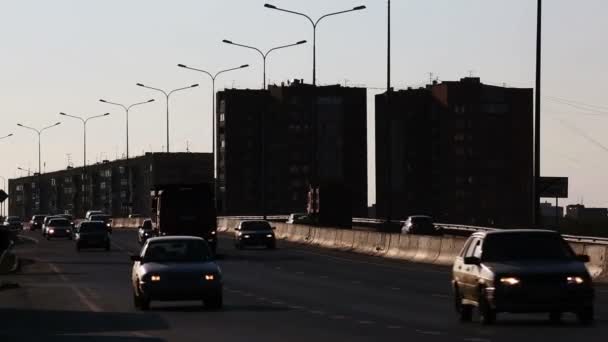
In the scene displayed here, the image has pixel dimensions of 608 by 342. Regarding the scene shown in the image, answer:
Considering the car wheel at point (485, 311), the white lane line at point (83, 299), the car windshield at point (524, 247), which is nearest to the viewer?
the car wheel at point (485, 311)

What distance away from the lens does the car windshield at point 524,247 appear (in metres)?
24.9

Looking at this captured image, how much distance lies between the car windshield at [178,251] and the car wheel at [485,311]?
7.98 m

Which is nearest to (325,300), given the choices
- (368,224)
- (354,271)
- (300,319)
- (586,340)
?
(300,319)

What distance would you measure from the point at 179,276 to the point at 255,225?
49.6 meters

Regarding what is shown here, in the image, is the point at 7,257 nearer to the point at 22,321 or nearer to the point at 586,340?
the point at 22,321

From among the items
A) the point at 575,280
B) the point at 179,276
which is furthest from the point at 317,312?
the point at 575,280

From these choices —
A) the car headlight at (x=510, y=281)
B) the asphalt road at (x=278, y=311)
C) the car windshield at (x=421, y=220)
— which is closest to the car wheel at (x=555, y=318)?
the asphalt road at (x=278, y=311)

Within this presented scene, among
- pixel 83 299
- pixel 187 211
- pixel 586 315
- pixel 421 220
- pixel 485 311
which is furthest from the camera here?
pixel 421 220

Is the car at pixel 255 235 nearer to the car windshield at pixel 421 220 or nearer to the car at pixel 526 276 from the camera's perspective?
the car windshield at pixel 421 220

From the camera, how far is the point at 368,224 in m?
116

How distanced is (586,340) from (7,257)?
44.2 metres

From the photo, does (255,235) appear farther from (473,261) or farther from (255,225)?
(473,261)

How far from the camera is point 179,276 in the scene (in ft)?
101

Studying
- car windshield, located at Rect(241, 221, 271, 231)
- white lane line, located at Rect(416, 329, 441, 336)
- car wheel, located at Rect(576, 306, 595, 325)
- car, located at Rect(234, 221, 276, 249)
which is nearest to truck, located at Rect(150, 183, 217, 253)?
car, located at Rect(234, 221, 276, 249)
